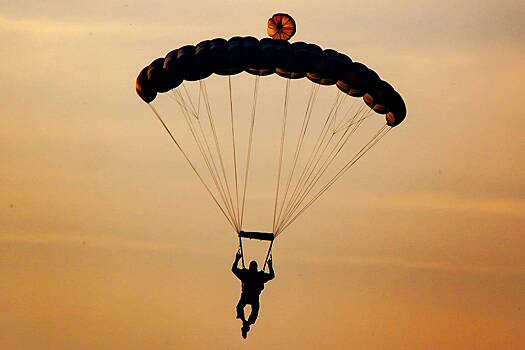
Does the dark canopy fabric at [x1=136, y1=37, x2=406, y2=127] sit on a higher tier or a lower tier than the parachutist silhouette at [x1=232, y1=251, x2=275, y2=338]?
higher

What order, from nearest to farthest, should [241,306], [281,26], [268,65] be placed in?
1. [268,65]
2. [281,26]
3. [241,306]

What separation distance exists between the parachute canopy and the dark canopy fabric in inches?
8.5

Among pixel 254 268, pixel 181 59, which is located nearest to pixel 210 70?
pixel 181 59

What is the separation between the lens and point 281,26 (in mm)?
80562

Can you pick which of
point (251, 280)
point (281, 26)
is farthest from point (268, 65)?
point (251, 280)

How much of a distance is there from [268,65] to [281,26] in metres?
1.48

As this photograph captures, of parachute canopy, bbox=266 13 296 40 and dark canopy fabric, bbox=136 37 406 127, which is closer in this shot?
dark canopy fabric, bbox=136 37 406 127

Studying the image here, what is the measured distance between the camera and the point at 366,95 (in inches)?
3214

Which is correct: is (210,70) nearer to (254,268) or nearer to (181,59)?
(181,59)

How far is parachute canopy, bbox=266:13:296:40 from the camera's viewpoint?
80.4 meters

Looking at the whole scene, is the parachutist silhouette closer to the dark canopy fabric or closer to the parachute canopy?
the dark canopy fabric

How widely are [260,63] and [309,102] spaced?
208cm

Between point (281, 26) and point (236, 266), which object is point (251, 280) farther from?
point (281, 26)

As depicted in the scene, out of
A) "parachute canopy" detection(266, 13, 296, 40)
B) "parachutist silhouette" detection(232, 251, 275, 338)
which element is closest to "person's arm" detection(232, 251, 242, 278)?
"parachutist silhouette" detection(232, 251, 275, 338)
